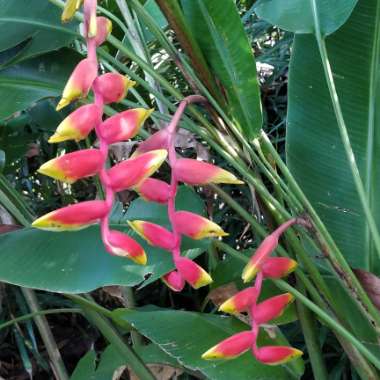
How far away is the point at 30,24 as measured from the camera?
3.00 ft

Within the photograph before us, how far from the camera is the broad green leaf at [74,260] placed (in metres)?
0.77

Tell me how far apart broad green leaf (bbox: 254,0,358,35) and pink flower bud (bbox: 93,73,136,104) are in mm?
432

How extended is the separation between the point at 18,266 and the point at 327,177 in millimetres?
458

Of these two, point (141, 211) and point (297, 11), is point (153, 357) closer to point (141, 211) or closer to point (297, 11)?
point (141, 211)

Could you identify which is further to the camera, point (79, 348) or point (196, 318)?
point (79, 348)

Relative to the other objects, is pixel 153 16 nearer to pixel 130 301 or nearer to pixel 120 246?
pixel 130 301

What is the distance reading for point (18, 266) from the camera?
0.83 metres

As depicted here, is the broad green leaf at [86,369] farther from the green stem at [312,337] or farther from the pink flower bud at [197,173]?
the pink flower bud at [197,173]

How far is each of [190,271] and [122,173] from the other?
0.11 meters

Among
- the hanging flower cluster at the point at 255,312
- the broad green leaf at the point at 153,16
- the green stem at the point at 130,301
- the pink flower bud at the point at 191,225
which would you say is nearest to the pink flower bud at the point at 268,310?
the hanging flower cluster at the point at 255,312

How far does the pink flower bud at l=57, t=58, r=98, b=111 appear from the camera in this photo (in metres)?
0.45

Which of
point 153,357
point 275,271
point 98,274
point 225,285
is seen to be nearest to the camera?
point 275,271

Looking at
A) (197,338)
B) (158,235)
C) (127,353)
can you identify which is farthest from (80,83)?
(127,353)

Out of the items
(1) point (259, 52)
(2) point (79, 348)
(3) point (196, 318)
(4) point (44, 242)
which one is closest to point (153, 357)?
(3) point (196, 318)
